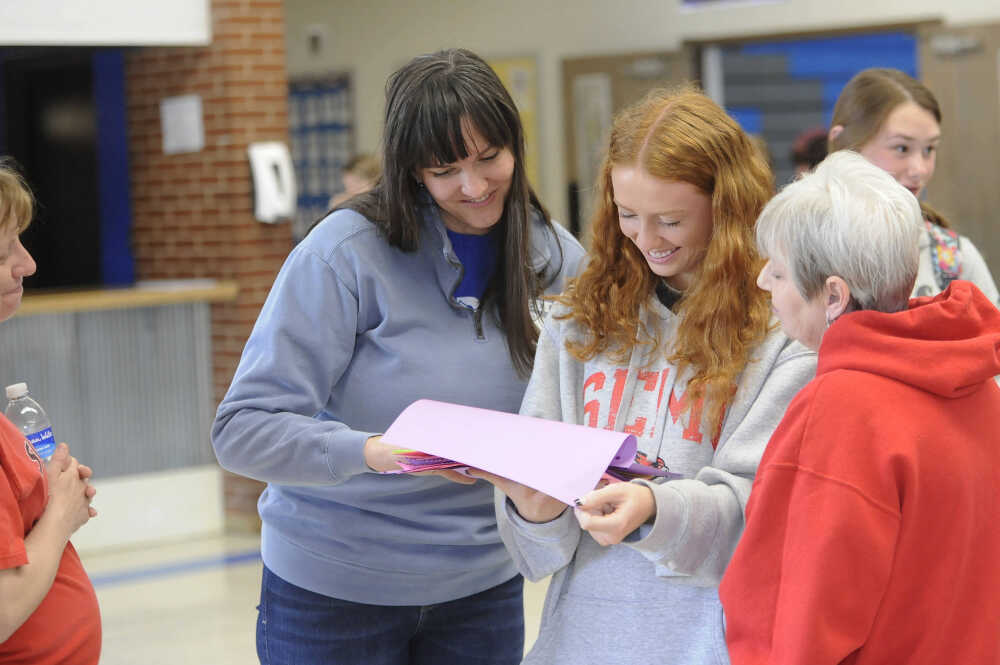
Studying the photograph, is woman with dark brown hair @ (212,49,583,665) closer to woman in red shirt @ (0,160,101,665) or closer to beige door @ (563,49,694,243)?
woman in red shirt @ (0,160,101,665)

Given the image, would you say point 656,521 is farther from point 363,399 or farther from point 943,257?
point 943,257

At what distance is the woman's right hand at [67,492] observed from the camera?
1.90m

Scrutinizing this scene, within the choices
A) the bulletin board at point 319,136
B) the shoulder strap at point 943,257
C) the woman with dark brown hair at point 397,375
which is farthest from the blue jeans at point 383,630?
the bulletin board at point 319,136

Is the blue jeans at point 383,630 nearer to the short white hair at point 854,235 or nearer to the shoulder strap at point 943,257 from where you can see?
the short white hair at point 854,235

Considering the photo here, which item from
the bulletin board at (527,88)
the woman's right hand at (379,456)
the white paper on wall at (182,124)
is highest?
the bulletin board at (527,88)

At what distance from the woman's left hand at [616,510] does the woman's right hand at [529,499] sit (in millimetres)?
102

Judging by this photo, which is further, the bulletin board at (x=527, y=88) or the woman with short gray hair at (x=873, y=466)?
the bulletin board at (x=527, y=88)

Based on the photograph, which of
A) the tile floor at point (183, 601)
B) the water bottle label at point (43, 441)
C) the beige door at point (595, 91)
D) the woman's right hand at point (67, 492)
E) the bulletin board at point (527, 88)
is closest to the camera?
the woman's right hand at point (67, 492)

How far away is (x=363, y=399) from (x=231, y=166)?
176 inches

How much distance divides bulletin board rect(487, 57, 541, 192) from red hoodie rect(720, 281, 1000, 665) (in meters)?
7.60

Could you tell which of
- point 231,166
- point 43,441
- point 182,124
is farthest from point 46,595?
point 182,124

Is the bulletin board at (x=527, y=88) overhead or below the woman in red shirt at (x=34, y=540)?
overhead

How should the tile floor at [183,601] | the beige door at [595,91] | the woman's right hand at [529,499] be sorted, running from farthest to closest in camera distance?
1. the beige door at [595,91]
2. the tile floor at [183,601]
3. the woman's right hand at [529,499]

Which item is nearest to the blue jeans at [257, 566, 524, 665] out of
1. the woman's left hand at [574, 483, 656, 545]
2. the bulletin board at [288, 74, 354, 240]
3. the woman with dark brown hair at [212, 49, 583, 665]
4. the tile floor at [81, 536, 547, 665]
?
the woman with dark brown hair at [212, 49, 583, 665]
